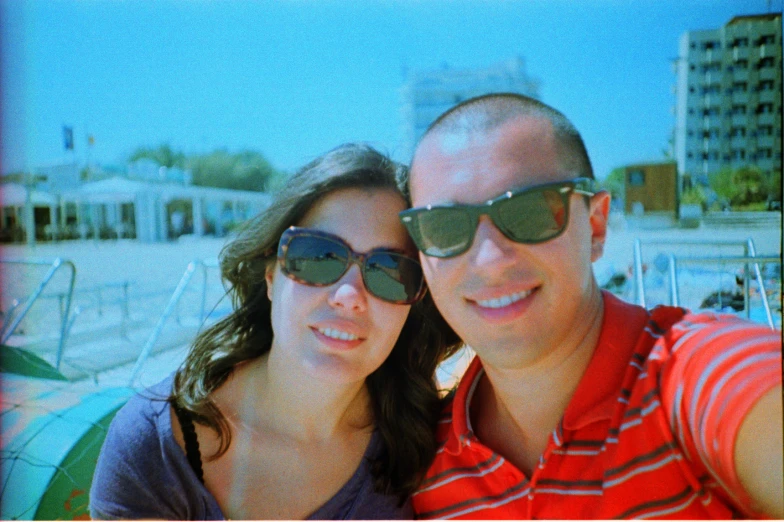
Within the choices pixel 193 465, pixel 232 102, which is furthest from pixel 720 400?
pixel 232 102

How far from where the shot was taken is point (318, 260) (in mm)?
1528

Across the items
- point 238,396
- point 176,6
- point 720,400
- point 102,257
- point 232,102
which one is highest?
point 176,6

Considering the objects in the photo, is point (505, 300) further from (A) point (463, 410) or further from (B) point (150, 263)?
(B) point (150, 263)

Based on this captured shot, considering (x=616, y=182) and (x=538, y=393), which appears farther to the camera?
(x=616, y=182)

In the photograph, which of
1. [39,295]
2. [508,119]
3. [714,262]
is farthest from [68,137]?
[714,262]

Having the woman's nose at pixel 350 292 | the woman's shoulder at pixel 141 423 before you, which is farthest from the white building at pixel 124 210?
the woman's shoulder at pixel 141 423

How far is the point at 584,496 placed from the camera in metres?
1.27

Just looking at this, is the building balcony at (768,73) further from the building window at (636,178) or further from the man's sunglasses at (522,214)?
the man's sunglasses at (522,214)

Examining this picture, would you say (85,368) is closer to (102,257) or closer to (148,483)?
(102,257)

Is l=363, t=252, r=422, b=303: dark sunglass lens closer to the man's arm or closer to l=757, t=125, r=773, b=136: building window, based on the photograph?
the man's arm

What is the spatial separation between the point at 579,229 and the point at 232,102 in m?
1.24

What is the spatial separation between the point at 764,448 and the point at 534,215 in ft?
2.15

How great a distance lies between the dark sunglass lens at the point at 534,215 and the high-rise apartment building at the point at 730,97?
76 cm

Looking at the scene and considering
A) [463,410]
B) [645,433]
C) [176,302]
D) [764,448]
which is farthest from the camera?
[176,302]
